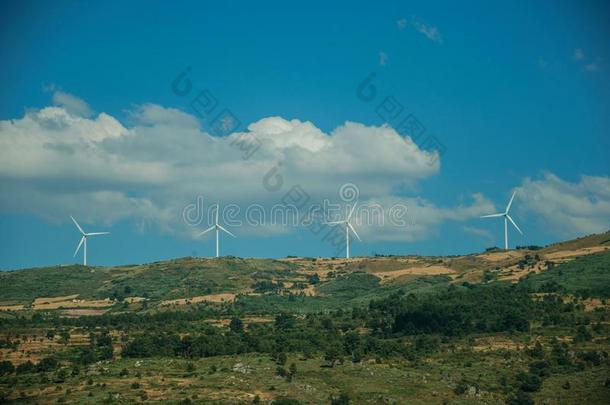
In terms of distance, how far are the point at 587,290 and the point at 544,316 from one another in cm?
2605

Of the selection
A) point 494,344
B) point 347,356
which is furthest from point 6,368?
point 494,344

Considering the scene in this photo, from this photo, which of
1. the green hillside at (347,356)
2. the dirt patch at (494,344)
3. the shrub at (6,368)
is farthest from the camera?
the dirt patch at (494,344)

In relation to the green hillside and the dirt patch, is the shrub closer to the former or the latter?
the green hillside

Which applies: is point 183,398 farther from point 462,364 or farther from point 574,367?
point 574,367

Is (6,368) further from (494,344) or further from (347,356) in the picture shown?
(494,344)

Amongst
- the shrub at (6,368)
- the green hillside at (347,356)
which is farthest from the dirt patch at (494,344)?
the shrub at (6,368)

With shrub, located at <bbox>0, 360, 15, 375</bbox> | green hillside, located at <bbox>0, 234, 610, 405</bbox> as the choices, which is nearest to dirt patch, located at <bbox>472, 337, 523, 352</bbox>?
green hillside, located at <bbox>0, 234, 610, 405</bbox>

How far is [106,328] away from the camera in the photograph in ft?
610

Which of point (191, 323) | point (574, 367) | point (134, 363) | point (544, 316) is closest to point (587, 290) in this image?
point (544, 316)

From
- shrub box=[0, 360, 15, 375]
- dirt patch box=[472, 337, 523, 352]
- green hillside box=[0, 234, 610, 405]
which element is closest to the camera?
green hillside box=[0, 234, 610, 405]

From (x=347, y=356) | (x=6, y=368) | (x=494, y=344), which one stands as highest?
(x=6, y=368)

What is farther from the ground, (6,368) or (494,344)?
(6,368)

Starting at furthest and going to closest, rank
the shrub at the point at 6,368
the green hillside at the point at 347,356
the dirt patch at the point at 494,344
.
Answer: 1. the dirt patch at the point at 494,344
2. the shrub at the point at 6,368
3. the green hillside at the point at 347,356

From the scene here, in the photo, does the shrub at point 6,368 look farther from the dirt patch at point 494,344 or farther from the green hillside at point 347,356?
the dirt patch at point 494,344
